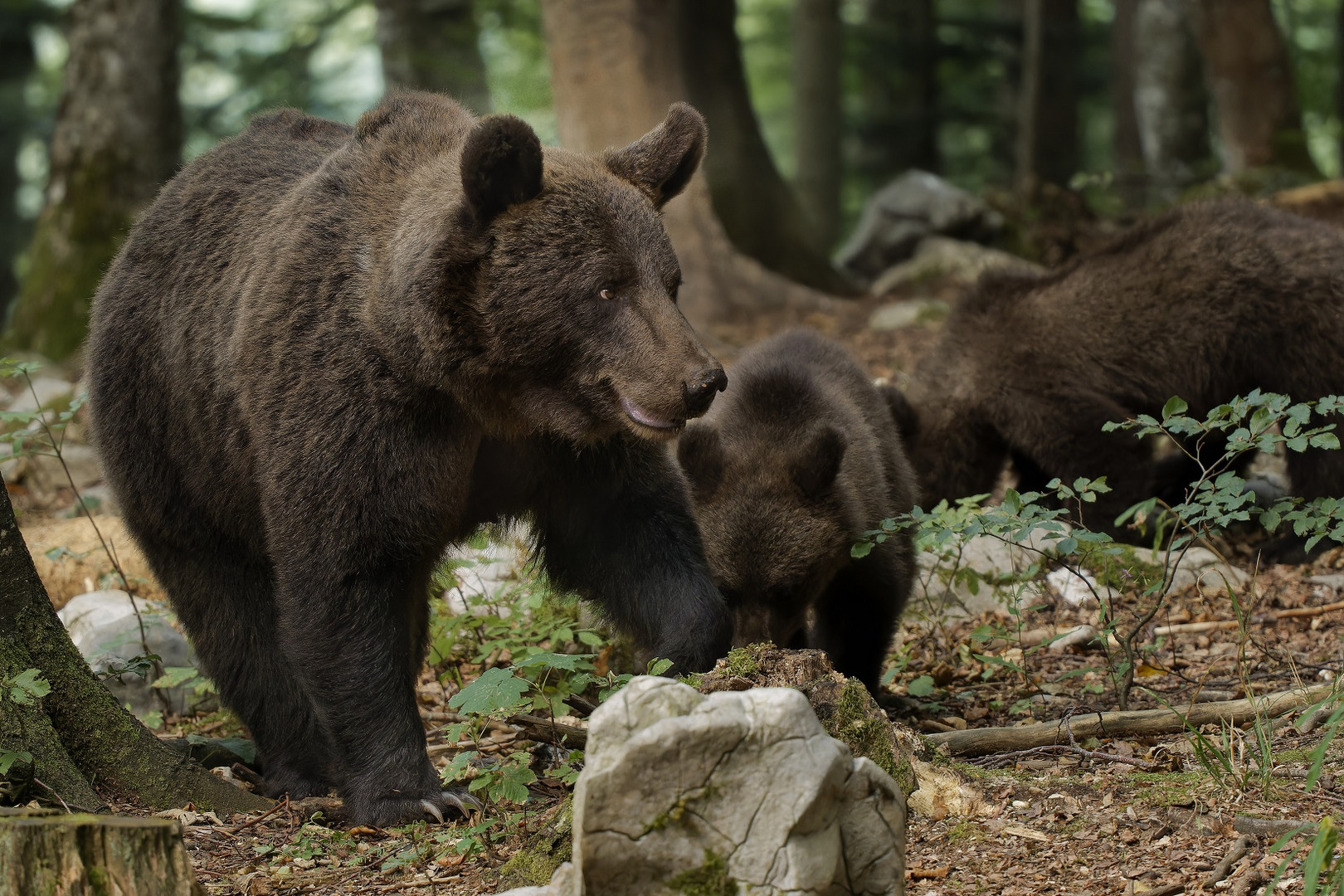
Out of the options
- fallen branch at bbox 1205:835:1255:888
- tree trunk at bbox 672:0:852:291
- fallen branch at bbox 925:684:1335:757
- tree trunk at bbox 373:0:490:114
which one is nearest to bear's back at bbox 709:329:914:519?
fallen branch at bbox 925:684:1335:757

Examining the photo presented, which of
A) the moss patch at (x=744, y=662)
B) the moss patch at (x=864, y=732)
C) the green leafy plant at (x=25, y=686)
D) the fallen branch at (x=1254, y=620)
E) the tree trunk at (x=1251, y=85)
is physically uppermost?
the tree trunk at (x=1251, y=85)

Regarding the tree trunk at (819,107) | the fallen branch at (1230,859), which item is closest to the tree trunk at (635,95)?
the tree trunk at (819,107)

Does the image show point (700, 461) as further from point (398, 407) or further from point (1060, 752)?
point (1060, 752)

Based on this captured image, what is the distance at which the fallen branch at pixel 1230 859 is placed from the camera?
3.28 meters

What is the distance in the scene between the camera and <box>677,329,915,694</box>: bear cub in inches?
231

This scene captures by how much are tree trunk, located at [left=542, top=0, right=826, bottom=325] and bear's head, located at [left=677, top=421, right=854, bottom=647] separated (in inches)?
248

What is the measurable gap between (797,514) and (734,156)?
8.36m

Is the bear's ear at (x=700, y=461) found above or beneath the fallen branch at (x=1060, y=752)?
above

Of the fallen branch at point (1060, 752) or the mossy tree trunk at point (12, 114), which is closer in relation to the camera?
the fallen branch at point (1060, 752)

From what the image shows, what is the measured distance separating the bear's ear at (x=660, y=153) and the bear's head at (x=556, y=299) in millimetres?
327

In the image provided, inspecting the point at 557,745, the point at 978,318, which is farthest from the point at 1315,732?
the point at 978,318

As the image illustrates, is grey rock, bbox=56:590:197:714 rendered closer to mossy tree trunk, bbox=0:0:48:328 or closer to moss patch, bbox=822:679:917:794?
moss patch, bbox=822:679:917:794

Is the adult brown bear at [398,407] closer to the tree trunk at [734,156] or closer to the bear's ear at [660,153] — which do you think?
the bear's ear at [660,153]

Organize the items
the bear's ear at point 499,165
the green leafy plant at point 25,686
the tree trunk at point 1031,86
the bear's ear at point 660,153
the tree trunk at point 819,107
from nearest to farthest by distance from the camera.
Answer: the green leafy plant at point 25,686
the bear's ear at point 499,165
the bear's ear at point 660,153
the tree trunk at point 1031,86
the tree trunk at point 819,107
